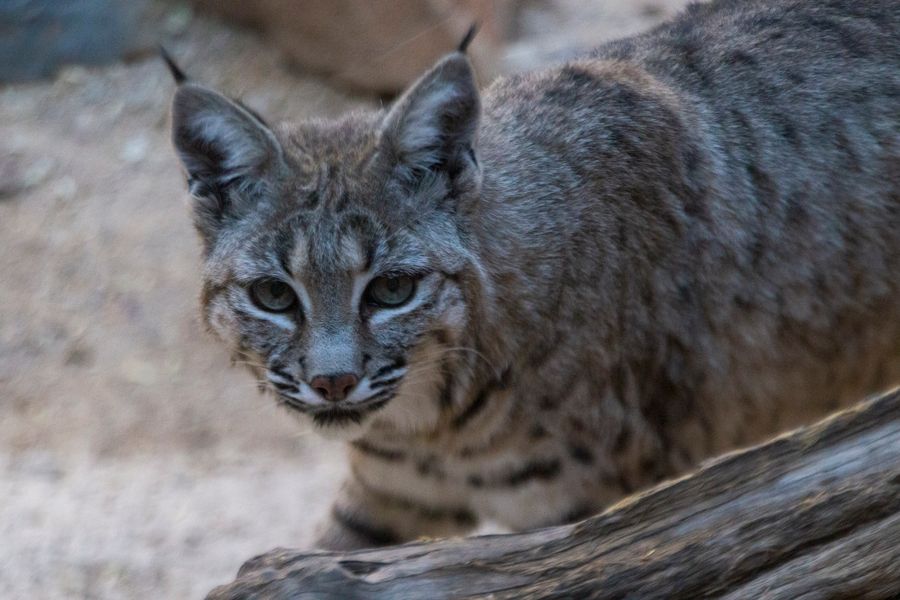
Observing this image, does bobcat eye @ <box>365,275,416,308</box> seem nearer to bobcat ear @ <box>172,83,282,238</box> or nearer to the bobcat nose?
the bobcat nose

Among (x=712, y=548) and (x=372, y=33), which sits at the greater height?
(x=372, y=33)

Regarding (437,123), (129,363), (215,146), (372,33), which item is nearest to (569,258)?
(437,123)

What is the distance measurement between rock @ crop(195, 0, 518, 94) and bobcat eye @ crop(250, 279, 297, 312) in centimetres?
422

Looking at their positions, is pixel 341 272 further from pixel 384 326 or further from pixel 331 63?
pixel 331 63

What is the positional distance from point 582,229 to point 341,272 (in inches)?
33.4

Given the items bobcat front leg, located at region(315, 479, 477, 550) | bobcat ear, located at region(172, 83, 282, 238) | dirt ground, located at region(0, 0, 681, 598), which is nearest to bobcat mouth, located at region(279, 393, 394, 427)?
bobcat ear, located at region(172, 83, 282, 238)

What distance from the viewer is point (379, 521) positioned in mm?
4551

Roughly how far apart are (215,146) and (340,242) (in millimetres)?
525

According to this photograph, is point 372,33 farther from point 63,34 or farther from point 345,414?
point 345,414

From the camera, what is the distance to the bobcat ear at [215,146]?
357cm

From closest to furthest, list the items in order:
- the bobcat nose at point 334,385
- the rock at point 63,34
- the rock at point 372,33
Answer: the bobcat nose at point 334,385 < the rock at point 372,33 < the rock at point 63,34

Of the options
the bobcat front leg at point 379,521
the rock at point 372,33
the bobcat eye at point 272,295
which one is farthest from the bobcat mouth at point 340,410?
the rock at point 372,33

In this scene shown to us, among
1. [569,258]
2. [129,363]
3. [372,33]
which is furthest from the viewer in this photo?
[372,33]

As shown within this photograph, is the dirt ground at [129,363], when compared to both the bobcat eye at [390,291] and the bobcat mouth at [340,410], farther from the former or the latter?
the bobcat eye at [390,291]
